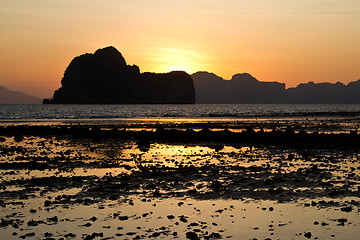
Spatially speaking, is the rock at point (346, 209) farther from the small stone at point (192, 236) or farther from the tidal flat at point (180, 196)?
the small stone at point (192, 236)

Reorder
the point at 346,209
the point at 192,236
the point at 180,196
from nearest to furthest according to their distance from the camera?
the point at 192,236
the point at 346,209
the point at 180,196

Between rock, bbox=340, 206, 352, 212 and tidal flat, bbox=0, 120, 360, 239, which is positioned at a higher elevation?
rock, bbox=340, 206, 352, 212

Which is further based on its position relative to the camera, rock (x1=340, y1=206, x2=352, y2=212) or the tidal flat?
rock (x1=340, y1=206, x2=352, y2=212)

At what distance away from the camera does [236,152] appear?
32.9m

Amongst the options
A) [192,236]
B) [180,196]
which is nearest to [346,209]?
[192,236]

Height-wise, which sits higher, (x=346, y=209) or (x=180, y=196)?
(x=346, y=209)

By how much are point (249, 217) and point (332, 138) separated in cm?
3168

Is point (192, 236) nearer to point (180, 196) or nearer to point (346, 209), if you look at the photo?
point (180, 196)

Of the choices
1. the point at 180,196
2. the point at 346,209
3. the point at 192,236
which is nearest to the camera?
the point at 192,236

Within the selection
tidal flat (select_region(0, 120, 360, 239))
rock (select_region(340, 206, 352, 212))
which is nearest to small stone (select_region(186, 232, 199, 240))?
tidal flat (select_region(0, 120, 360, 239))

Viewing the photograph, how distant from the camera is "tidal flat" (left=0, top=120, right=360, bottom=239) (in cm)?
1219

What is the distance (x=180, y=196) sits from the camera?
16.7m

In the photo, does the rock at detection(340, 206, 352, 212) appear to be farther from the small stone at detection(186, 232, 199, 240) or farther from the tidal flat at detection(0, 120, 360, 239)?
the small stone at detection(186, 232, 199, 240)

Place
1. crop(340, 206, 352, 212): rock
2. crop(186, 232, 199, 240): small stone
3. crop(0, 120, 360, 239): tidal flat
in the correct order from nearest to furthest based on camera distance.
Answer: crop(186, 232, 199, 240): small stone → crop(0, 120, 360, 239): tidal flat → crop(340, 206, 352, 212): rock
